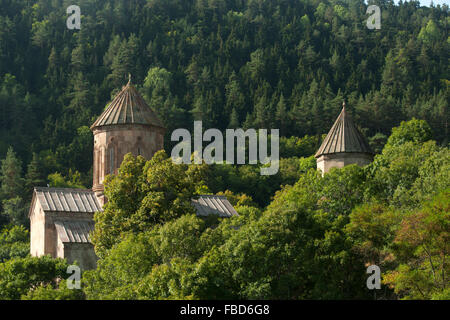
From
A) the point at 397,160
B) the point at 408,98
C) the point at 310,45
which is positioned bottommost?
the point at 397,160

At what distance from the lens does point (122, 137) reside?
132ft

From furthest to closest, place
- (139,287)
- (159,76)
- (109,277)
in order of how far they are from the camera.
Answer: (159,76)
(109,277)
(139,287)

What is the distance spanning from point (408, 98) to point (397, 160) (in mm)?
65918

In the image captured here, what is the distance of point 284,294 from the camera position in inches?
1230

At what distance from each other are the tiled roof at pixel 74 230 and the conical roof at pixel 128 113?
4786mm

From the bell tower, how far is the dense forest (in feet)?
9.28

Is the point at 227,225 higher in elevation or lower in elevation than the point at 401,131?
lower

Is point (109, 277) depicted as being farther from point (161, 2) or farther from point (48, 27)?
point (161, 2)

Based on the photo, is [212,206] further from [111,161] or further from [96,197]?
[96,197]

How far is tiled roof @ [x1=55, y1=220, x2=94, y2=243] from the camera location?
37.1 meters

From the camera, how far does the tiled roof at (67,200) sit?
38.5 meters

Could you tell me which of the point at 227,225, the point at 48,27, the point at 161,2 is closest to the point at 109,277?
the point at 227,225

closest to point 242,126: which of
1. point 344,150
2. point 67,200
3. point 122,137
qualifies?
point 344,150

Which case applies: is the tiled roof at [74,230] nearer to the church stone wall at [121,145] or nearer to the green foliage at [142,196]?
the green foliage at [142,196]
